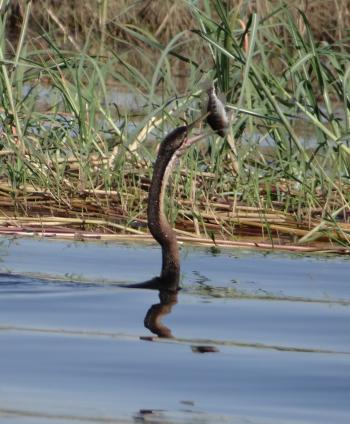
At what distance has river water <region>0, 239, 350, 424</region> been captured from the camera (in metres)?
4.45

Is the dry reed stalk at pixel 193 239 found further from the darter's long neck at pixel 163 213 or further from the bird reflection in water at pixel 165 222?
the darter's long neck at pixel 163 213

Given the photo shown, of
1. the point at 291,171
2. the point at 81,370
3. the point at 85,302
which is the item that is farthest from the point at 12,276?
the point at 291,171

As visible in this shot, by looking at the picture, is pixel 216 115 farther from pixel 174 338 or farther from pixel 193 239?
pixel 174 338

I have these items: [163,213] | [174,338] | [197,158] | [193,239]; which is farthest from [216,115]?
[197,158]

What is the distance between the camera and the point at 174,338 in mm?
5469

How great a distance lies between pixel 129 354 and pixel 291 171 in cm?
432

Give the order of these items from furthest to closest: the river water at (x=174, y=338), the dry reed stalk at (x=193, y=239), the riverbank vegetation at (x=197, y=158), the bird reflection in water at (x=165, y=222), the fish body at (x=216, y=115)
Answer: the riverbank vegetation at (x=197, y=158), the dry reed stalk at (x=193, y=239), the fish body at (x=216, y=115), the bird reflection in water at (x=165, y=222), the river water at (x=174, y=338)

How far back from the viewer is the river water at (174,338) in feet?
14.6

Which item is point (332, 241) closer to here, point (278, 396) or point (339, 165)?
point (339, 165)

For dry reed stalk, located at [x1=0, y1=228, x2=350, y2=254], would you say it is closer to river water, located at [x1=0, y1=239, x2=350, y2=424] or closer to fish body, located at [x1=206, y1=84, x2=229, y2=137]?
river water, located at [x1=0, y1=239, x2=350, y2=424]

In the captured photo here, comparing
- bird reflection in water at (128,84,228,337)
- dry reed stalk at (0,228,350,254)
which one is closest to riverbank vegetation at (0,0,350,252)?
dry reed stalk at (0,228,350,254)

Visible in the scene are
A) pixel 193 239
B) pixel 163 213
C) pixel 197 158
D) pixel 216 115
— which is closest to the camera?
pixel 163 213

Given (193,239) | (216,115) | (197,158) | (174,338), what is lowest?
(174,338)

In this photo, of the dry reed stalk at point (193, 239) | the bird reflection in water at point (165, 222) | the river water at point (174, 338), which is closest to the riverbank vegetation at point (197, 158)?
the dry reed stalk at point (193, 239)
